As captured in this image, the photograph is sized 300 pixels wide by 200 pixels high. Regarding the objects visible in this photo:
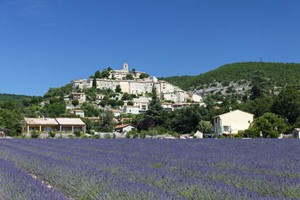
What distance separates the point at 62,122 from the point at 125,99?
84.4m

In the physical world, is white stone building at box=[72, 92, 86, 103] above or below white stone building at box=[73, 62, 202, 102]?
below

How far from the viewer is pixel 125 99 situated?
15412cm

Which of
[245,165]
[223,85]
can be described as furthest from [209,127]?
[223,85]

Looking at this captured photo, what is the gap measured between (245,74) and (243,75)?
902mm

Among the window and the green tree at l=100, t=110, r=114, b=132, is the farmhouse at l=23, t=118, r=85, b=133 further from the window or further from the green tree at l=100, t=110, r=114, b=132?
the window

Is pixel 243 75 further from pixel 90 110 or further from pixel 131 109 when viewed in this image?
pixel 90 110

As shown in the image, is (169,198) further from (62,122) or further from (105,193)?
(62,122)

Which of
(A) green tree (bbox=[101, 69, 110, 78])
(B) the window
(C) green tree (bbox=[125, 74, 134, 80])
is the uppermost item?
(A) green tree (bbox=[101, 69, 110, 78])

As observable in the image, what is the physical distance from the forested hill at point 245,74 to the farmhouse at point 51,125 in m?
58.3

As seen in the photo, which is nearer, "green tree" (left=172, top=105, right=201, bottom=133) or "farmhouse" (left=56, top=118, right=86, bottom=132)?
"green tree" (left=172, top=105, right=201, bottom=133)

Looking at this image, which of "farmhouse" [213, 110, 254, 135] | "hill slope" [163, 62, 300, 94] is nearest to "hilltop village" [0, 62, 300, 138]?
"farmhouse" [213, 110, 254, 135]

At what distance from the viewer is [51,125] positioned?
228 ft

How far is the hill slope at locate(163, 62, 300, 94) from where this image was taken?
123 m

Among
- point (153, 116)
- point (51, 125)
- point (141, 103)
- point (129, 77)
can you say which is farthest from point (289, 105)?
point (129, 77)
